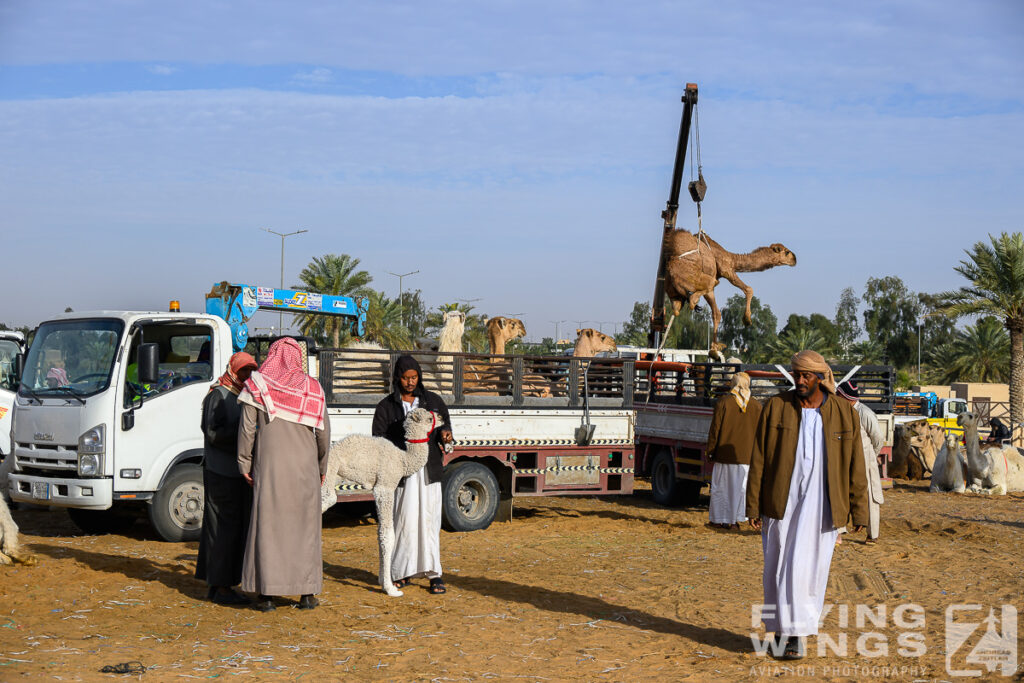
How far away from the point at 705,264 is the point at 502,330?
3.48 metres

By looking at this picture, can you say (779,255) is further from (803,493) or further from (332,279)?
(332,279)

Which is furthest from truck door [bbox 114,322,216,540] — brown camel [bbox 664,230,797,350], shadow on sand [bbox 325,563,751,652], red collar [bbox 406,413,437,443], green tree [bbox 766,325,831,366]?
green tree [bbox 766,325,831,366]

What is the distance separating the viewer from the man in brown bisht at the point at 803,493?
6.19 meters

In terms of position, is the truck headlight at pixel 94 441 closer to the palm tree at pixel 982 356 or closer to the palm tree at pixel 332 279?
the palm tree at pixel 332 279

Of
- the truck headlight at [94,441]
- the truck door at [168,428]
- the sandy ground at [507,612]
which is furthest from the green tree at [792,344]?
the truck headlight at [94,441]

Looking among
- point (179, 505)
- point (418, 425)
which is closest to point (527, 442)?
point (179, 505)

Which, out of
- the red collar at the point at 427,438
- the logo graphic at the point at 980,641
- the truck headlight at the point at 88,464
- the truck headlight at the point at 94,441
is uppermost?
the red collar at the point at 427,438

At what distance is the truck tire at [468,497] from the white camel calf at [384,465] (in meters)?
3.47

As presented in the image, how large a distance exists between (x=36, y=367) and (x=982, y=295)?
1056 inches

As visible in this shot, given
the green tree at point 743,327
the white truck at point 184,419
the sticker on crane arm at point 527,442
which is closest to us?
the white truck at point 184,419

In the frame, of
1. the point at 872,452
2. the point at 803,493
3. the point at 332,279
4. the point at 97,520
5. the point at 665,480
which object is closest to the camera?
the point at 803,493

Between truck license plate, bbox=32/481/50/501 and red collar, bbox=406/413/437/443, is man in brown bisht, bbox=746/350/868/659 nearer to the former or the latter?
red collar, bbox=406/413/437/443

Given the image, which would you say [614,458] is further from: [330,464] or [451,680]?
[451,680]

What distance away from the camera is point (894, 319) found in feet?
254
